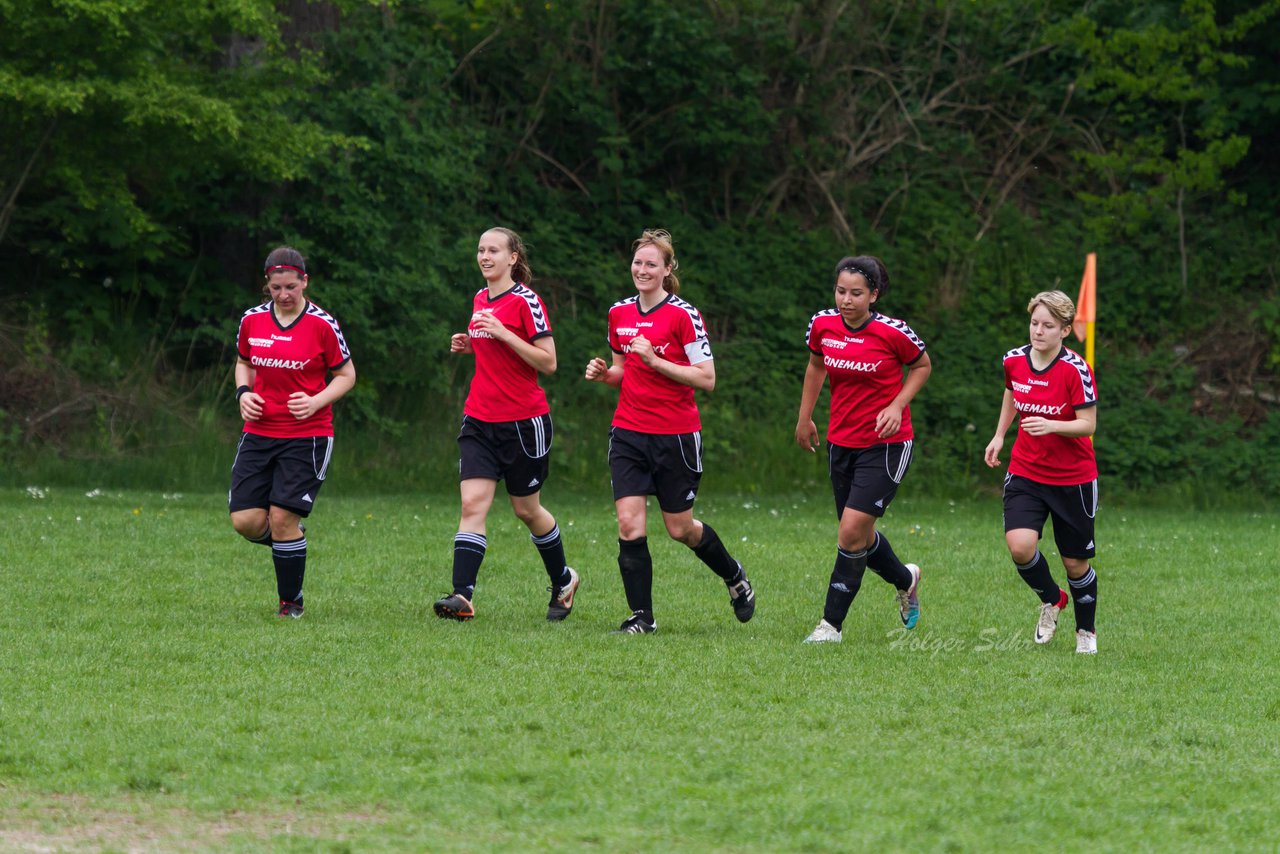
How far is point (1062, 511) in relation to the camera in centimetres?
859

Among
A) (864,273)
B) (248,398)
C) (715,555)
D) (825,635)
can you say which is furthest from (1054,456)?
(248,398)

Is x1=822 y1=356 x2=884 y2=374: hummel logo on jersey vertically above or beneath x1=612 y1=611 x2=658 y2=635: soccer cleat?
above

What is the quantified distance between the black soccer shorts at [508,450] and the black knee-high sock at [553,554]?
0.33m

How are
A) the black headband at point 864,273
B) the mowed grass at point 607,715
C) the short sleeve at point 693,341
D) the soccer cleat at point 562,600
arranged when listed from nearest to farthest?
the mowed grass at point 607,715
the black headband at point 864,273
the short sleeve at point 693,341
the soccer cleat at point 562,600

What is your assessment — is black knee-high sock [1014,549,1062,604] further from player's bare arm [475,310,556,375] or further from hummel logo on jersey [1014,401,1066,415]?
player's bare arm [475,310,556,375]

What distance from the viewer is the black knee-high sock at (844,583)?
8.77m

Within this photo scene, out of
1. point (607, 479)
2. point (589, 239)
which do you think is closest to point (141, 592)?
point (607, 479)

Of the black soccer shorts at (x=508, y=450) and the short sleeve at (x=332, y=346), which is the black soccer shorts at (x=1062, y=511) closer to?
the black soccer shorts at (x=508, y=450)

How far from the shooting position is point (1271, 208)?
23109 mm

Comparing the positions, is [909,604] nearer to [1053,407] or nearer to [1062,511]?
[1062,511]

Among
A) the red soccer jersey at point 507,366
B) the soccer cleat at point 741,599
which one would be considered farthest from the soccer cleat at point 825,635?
the red soccer jersey at point 507,366

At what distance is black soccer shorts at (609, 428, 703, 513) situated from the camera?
8875 mm

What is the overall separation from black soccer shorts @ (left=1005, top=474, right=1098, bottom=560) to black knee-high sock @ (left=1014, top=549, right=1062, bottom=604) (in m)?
0.17

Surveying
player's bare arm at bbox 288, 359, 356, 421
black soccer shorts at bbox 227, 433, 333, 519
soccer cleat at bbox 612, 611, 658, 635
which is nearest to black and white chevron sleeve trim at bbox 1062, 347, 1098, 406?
soccer cleat at bbox 612, 611, 658, 635
